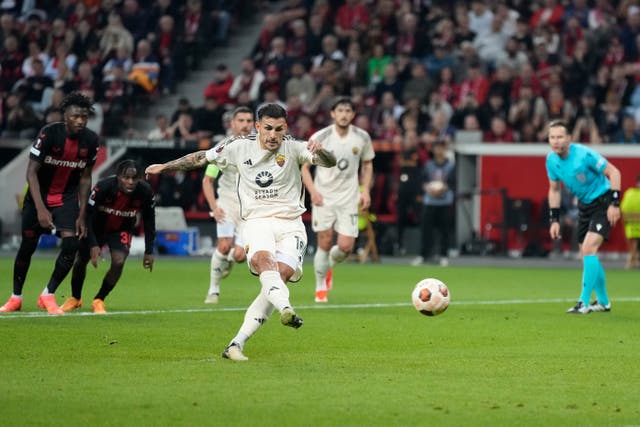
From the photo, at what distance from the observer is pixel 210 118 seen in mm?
28078

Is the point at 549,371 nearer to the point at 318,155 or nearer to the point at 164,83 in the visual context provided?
the point at 318,155

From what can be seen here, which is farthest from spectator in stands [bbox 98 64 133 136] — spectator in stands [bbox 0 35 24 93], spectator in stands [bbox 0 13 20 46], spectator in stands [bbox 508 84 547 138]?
spectator in stands [bbox 508 84 547 138]

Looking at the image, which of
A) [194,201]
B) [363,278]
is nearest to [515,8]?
[194,201]

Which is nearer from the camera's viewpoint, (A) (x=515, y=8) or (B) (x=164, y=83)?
(A) (x=515, y=8)

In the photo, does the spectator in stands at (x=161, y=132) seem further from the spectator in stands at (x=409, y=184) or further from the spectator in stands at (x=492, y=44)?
the spectator in stands at (x=492, y=44)

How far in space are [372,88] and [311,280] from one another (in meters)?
9.36

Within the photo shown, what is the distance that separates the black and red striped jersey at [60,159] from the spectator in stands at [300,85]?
1578 cm

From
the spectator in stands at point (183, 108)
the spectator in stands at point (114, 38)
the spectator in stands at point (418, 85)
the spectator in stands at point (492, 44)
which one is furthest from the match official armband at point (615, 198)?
the spectator in stands at point (114, 38)

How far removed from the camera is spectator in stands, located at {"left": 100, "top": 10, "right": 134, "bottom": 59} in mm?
31094

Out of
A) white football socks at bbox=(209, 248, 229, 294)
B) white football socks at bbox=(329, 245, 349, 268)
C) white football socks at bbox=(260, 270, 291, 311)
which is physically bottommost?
white football socks at bbox=(209, 248, 229, 294)

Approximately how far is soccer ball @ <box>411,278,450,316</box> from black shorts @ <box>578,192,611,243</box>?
2.98 m

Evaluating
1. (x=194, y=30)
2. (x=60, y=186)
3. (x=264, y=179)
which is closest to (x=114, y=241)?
(x=60, y=186)

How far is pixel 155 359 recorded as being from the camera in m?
9.22

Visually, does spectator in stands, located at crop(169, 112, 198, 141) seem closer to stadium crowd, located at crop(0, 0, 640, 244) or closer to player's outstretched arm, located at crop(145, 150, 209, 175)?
stadium crowd, located at crop(0, 0, 640, 244)
